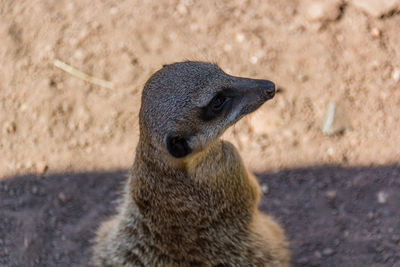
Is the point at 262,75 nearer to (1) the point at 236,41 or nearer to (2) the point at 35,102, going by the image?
(1) the point at 236,41

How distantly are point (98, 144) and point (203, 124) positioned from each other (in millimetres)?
1077

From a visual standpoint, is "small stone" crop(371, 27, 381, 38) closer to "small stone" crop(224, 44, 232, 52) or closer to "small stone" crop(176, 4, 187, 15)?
"small stone" crop(224, 44, 232, 52)

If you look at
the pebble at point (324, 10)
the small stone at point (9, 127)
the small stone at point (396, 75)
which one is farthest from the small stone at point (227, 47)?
the small stone at point (9, 127)

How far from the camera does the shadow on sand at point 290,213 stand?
2.27m

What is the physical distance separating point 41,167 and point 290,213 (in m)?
1.32

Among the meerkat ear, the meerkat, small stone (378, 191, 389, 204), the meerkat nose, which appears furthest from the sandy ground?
the meerkat ear

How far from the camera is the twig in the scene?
2.88m

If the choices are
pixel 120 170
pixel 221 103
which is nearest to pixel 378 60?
pixel 221 103

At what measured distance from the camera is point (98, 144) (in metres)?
2.75

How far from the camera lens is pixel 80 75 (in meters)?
2.92

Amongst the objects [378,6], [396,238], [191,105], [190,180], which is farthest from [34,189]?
[378,6]

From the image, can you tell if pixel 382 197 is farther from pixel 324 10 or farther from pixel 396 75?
→ pixel 324 10

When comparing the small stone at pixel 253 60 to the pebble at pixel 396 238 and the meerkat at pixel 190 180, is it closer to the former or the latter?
the meerkat at pixel 190 180

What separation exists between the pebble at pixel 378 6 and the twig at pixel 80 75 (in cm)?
146
